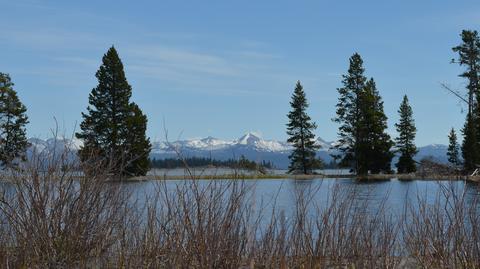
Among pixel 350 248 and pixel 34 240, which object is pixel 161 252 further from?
pixel 350 248

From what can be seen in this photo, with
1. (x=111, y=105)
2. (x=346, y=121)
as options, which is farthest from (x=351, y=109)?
(x=111, y=105)

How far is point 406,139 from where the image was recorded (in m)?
59.2

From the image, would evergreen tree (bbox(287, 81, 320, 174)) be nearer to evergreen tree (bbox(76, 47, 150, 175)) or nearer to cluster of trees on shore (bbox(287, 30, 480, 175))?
cluster of trees on shore (bbox(287, 30, 480, 175))

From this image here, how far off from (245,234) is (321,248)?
1007mm

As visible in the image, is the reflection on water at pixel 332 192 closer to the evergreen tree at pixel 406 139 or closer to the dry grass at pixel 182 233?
the dry grass at pixel 182 233

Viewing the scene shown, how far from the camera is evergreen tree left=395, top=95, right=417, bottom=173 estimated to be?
184 feet

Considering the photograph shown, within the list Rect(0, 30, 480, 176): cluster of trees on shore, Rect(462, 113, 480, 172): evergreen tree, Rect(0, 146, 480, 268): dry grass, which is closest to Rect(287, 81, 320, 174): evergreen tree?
Rect(0, 30, 480, 176): cluster of trees on shore

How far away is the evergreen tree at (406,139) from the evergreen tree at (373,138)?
1262mm

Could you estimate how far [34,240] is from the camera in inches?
296

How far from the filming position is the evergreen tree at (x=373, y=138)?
183 ft

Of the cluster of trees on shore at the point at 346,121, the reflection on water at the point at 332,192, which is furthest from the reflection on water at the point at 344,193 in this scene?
the cluster of trees on shore at the point at 346,121

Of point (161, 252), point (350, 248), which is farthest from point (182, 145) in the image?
point (350, 248)

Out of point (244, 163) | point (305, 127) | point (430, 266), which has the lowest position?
point (430, 266)

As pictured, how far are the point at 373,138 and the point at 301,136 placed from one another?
712 cm
